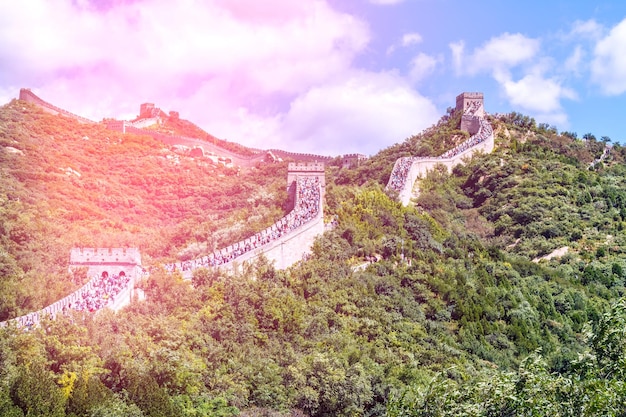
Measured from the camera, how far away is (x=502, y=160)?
198 ft

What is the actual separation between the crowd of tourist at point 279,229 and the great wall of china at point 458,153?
7.85 meters

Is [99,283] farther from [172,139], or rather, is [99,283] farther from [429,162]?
[172,139]

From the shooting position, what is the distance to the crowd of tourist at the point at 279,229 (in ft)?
103

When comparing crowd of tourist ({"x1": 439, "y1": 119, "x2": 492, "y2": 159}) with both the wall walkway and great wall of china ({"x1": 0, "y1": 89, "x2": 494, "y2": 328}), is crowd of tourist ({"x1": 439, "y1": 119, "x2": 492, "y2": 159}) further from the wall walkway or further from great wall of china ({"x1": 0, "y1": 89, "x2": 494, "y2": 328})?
great wall of china ({"x1": 0, "y1": 89, "x2": 494, "y2": 328})

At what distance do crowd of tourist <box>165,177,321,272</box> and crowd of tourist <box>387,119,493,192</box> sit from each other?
8532 millimetres

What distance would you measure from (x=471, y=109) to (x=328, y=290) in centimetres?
4025

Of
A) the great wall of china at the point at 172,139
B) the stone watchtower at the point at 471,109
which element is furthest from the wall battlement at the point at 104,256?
the stone watchtower at the point at 471,109

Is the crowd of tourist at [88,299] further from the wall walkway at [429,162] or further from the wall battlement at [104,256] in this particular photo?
the wall walkway at [429,162]

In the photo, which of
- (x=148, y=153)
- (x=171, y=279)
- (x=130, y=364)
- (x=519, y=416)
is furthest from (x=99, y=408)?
(x=148, y=153)

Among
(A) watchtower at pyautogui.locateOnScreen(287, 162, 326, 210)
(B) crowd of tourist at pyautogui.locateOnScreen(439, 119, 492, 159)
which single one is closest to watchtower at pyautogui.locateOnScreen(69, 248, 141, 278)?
(A) watchtower at pyautogui.locateOnScreen(287, 162, 326, 210)

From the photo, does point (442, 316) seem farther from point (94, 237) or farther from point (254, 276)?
point (94, 237)

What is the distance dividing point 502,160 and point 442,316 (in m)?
27.6

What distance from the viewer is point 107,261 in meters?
29.1

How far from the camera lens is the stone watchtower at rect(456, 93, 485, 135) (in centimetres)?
6612
